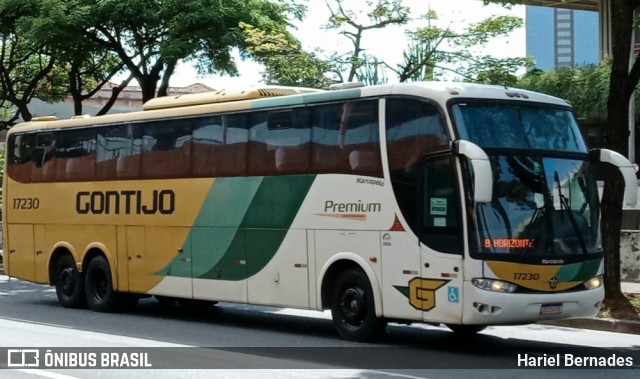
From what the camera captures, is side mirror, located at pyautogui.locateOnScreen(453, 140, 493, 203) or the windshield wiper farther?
the windshield wiper

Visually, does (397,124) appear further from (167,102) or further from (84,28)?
(84,28)

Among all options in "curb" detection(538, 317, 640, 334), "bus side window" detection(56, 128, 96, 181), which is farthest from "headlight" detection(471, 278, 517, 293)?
"bus side window" detection(56, 128, 96, 181)

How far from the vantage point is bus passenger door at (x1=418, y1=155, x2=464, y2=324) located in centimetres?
1363

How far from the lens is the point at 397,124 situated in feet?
48.0

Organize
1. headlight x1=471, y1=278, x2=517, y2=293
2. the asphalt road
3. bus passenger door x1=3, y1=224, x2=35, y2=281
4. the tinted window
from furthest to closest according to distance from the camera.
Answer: bus passenger door x1=3, y1=224, x2=35, y2=281
the tinted window
headlight x1=471, y1=278, x2=517, y2=293
the asphalt road

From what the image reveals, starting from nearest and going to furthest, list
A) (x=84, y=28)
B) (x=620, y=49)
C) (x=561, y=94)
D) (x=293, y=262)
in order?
(x=293, y=262) → (x=620, y=49) → (x=84, y=28) → (x=561, y=94)

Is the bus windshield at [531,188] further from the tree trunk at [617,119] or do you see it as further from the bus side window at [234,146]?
the bus side window at [234,146]

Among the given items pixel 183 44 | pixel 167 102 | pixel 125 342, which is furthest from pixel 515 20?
pixel 125 342

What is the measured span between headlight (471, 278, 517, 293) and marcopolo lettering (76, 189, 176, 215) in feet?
21.5

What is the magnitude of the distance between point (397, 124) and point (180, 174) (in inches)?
193

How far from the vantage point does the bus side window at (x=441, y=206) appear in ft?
44.9

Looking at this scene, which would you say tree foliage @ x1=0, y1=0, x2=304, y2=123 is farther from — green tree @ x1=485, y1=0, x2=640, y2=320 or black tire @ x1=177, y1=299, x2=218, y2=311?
green tree @ x1=485, y1=0, x2=640, y2=320

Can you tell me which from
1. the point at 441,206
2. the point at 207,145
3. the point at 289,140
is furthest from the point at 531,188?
the point at 207,145

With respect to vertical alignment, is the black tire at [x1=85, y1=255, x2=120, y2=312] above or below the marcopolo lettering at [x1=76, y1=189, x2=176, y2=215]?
below
